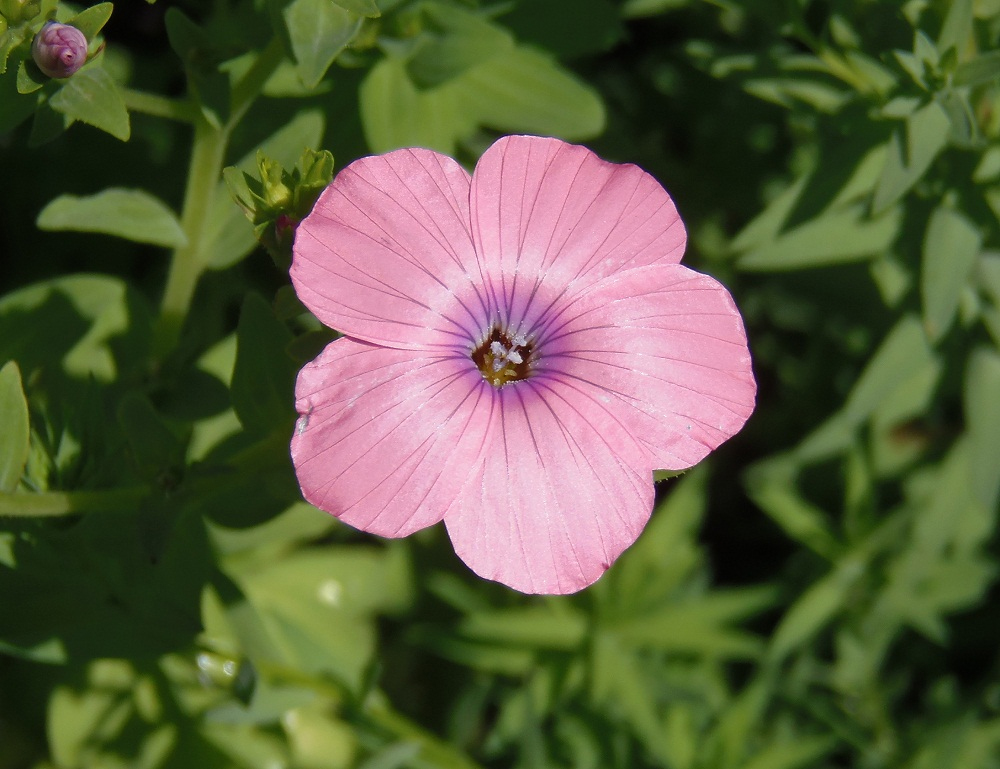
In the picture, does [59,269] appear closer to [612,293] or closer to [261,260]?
[261,260]

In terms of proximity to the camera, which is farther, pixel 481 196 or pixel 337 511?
pixel 481 196

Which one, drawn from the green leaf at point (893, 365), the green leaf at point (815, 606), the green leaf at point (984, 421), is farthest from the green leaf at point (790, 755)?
the green leaf at point (893, 365)

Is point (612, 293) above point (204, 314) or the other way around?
above

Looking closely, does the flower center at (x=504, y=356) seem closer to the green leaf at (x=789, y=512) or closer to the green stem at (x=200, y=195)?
the green stem at (x=200, y=195)

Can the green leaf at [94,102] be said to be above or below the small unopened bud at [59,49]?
below

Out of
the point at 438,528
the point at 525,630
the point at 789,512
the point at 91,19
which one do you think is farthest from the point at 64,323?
the point at 789,512

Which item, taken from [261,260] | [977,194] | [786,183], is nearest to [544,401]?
[977,194]
